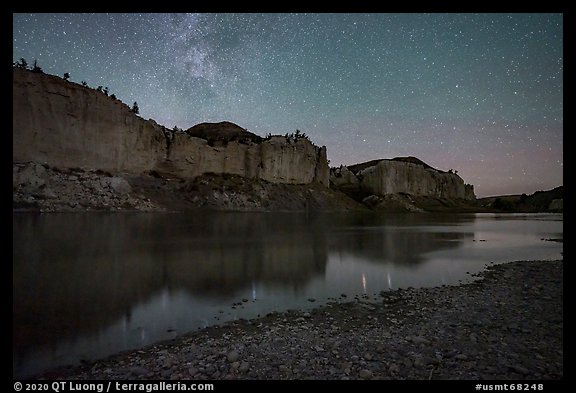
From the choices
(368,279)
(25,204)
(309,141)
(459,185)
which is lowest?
(368,279)

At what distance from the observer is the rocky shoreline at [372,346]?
161 inches

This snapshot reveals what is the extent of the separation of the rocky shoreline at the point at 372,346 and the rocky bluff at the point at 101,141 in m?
45.1

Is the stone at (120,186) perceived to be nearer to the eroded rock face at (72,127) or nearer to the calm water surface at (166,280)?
the eroded rock face at (72,127)

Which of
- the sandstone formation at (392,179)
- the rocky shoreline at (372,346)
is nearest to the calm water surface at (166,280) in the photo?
the rocky shoreline at (372,346)

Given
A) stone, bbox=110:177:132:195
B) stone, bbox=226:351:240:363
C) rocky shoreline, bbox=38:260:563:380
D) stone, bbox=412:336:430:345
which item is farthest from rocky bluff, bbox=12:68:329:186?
stone, bbox=412:336:430:345

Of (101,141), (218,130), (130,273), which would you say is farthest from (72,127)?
(218,130)

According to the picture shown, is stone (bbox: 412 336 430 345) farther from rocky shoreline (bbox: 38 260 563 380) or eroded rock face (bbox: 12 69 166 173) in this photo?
eroded rock face (bbox: 12 69 166 173)

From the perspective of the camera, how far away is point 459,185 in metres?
147

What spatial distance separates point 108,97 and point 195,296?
54286 mm

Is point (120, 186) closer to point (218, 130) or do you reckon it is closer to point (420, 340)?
point (420, 340)

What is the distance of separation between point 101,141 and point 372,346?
5474 centimetres

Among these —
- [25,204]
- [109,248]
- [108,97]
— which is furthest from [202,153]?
[109,248]
